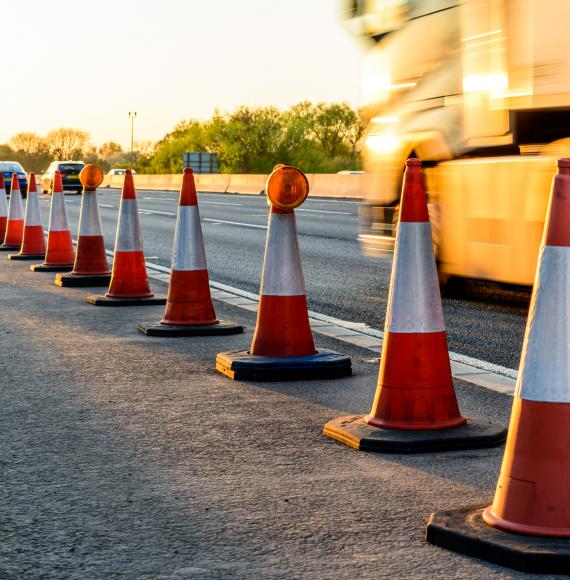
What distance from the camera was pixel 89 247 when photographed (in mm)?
11359

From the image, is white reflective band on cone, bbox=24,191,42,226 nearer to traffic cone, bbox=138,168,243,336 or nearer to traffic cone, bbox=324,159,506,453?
traffic cone, bbox=138,168,243,336

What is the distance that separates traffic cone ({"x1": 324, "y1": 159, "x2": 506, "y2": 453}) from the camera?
4855 millimetres

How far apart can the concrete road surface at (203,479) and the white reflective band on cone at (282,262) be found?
1.82 feet

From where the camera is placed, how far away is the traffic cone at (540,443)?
3486 millimetres

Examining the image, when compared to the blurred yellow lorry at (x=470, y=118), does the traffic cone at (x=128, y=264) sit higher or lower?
lower

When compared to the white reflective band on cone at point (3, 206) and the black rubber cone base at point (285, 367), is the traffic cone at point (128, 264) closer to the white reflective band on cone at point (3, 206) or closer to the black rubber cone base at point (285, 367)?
the black rubber cone base at point (285, 367)

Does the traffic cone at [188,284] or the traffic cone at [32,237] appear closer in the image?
the traffic cone at [188,284]

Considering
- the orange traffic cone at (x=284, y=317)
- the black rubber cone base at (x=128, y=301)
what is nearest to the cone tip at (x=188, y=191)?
the orange traffic cone at (x=284, y=317)

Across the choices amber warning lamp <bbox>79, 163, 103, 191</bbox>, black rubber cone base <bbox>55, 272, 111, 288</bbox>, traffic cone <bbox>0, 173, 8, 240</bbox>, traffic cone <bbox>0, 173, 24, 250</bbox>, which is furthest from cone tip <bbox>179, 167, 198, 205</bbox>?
traffic cone <bbox>0, 173, 8, 240</bbox>

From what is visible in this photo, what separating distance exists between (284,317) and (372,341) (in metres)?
1.46

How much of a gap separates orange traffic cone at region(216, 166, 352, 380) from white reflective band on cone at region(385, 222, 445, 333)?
1489 mm

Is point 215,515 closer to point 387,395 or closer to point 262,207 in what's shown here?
point 387,395

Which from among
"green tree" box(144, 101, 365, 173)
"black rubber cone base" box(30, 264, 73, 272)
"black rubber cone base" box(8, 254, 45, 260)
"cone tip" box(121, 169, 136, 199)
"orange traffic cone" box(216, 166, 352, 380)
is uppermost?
"green tree" box(144, 101, 365, 173)

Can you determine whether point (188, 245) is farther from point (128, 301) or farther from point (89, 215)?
point (89, 215)
